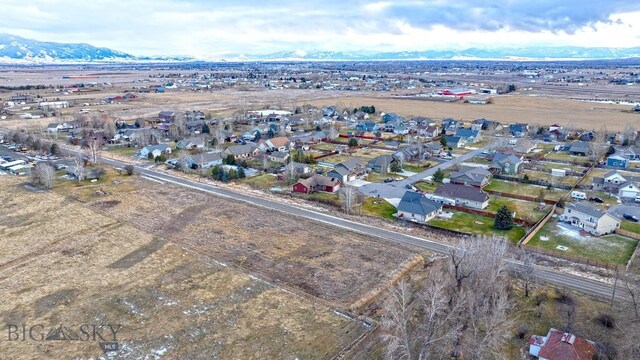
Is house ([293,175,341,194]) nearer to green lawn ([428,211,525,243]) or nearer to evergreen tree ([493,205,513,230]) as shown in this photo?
green lawn ([428,211,525,243])

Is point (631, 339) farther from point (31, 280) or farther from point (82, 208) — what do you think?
point (82, 208)

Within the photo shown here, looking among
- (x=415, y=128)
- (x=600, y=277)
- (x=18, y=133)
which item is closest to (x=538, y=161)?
(x=415, y=128)

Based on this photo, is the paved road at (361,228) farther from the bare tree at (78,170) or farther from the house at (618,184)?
the house at (618,184)

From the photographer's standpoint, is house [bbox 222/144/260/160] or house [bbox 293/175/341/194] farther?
house [bbox 222/144/260/160]

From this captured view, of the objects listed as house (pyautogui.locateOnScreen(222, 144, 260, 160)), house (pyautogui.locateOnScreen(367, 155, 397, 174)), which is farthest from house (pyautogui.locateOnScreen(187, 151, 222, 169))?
house (pyautogui.locateOnScreen(367, 155, 397, 174))

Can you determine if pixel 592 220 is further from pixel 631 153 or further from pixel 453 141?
pixel 453 141

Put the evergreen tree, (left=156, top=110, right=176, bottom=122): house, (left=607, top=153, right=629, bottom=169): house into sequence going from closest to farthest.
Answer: the evergreen tree, (left=607, top=153, right=629, bottom=169): house, (left=156, top=110, right=176, bottom=122): house

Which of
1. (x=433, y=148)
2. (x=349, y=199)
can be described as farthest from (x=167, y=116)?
(x=349, y=199)
